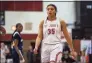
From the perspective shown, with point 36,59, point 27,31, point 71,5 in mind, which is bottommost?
point 36,59

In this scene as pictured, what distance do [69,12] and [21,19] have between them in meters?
3.04

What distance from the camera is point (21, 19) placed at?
23234 mm

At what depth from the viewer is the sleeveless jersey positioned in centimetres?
778

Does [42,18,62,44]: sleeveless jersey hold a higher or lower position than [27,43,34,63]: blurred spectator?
higher

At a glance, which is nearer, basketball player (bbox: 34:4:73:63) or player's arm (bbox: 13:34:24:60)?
basketball player (bbox: 34:4:73:63)

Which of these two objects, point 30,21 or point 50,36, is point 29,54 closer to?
point 30,21

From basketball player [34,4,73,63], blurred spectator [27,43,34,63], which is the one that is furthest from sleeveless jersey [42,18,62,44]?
blurred spectator [27,43,34,63]

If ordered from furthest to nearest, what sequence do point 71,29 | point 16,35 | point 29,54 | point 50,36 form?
point 71,29 → point 29,54 → point 16,35 → point 50,36

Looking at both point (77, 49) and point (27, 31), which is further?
point (27, 31)

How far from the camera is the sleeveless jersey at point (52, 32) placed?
7781 millimetres

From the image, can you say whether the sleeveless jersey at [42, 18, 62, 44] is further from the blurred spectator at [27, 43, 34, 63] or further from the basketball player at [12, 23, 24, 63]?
the blurred spectator at [27, 43, 34, 63]

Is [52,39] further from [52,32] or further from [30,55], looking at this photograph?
[30,55]

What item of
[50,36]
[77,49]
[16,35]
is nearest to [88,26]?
[77,49]

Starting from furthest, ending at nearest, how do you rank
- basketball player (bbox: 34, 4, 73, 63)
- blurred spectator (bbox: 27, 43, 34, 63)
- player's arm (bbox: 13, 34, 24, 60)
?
blurred spectator (bbox: 27, 43, 34, 63)
player's arm (bbox: 13, 34, 24, 60)
basketball player (bbox: 34, 4, 73, 63)
